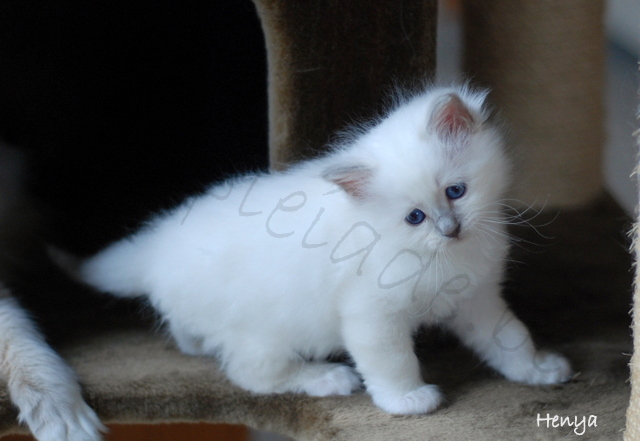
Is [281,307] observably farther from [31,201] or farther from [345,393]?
[31,201]

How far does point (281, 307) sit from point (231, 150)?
78 centimetres

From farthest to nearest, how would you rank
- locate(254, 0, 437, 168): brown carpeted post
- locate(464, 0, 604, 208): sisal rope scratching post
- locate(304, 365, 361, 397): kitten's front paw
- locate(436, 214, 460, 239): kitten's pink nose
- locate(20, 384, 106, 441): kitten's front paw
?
locate(464, 0, 604, 208): sisal rope scratching post < locate(254, 0, 437, 168): brown carpeted post < locate(304, 365, 361, 397): kitten's front paw < locate(20, 384, 106, 441): kitten's front paw < locate(436, 214, 460, 239): kitten's pink nose

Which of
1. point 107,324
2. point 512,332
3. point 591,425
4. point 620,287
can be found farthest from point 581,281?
point 107,324

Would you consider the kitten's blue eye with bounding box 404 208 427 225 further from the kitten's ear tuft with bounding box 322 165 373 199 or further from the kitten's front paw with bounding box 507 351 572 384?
the kitten's front paw with bounding box 507 351 572 384

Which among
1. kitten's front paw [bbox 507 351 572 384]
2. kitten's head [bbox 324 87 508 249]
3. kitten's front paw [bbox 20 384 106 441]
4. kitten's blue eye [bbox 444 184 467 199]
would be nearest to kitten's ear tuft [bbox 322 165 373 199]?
kitten's head [bbox 324 87 508 249]

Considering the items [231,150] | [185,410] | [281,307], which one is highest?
[231,150]

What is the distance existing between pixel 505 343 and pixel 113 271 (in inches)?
34.8

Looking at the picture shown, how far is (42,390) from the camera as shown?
4.03 ft

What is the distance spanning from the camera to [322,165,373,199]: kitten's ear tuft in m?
1.08

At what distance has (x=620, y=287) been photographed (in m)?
1.75

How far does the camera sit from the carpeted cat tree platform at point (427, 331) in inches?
47.4

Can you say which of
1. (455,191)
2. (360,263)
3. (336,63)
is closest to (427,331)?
(360,263)

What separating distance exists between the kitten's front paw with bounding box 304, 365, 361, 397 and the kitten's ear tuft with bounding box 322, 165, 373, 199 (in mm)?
392

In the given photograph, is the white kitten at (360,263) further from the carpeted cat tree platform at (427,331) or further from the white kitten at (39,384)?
the white kitten at (39,384)
